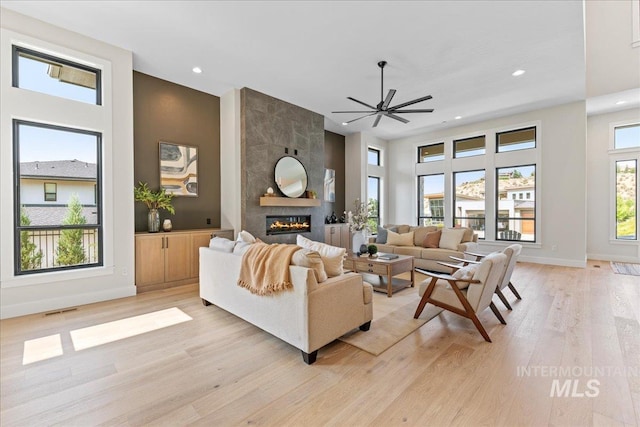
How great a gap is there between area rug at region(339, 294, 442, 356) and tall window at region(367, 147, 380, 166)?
5.91 meters

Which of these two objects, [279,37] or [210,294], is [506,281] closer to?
[210,294]

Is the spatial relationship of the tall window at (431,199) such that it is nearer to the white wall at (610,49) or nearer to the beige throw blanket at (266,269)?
the white wall at (610,49)

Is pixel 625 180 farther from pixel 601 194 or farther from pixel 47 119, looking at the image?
pixel 47 119

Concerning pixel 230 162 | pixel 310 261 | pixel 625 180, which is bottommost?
pixel 310 261

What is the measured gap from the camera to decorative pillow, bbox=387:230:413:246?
5918 mm

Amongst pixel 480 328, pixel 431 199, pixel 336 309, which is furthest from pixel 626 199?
pixel 336 309

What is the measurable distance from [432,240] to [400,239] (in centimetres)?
65

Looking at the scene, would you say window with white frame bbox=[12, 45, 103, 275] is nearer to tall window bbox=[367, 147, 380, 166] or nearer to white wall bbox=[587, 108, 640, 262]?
tall window bbox=[367, 147, 380, 166]

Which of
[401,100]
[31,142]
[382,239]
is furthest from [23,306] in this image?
[401,100]

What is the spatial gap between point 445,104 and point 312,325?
572cm

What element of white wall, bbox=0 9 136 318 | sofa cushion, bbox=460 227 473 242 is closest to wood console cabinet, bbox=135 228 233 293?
white wall, bbox=0 9 136 318

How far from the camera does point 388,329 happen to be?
116 inches

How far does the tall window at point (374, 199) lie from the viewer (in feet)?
28.5

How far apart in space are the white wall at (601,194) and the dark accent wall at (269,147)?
6751 mm
